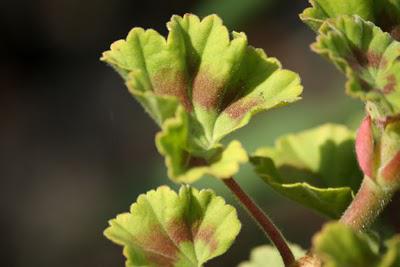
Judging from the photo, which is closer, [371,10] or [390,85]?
[390,85]

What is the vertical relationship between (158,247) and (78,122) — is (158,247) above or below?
below

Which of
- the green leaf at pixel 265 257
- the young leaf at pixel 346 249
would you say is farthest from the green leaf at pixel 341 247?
the green leaf at pixel 265 257

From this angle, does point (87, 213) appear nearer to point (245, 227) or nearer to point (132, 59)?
point (245, 227)

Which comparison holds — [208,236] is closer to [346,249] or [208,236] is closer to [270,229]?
[270,229]

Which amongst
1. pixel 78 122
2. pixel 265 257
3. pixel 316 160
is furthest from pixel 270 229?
pixel 78 122

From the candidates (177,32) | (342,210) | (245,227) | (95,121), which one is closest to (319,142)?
(342,210)

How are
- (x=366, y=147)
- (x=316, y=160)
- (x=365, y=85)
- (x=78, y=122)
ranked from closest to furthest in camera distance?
(x=365, y=85) → (x=366, y=147) → (x=316, y=160) → (x=78, y=122)

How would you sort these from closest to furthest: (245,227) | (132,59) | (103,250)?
(132,59) → (245,227) → (103,250)

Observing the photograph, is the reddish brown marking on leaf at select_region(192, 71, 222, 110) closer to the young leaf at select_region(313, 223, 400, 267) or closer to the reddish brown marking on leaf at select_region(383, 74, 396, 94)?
the reddish brown marking on leaf at select_region(383, 74, 396, 94)
